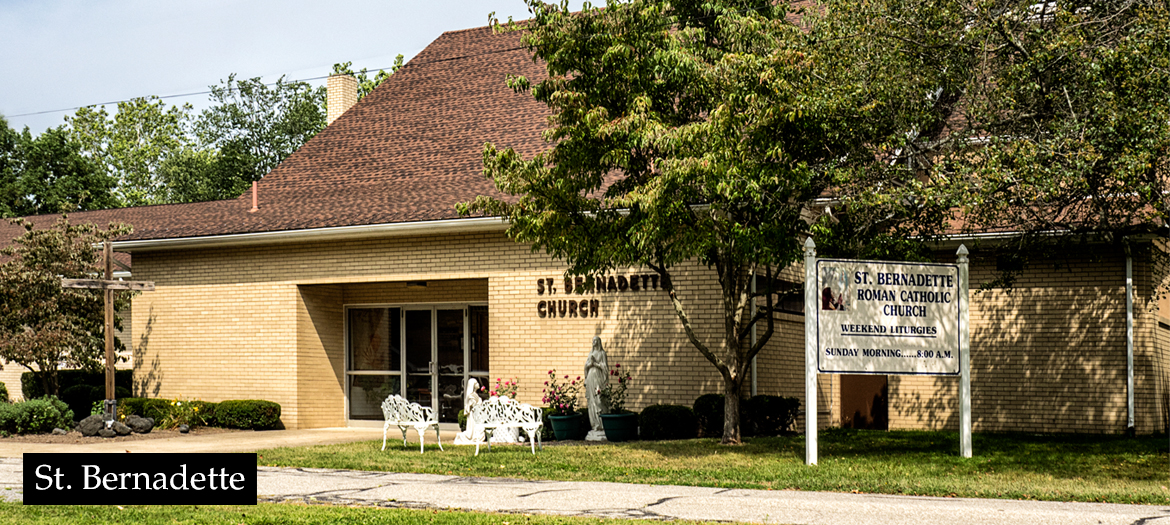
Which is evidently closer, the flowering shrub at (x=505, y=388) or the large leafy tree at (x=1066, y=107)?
the large leafy tree at (x=1066, y=107)

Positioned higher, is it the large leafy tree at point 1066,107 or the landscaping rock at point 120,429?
the large leafy tree at point 1066,107

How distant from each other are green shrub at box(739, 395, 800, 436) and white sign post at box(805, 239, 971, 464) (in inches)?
168

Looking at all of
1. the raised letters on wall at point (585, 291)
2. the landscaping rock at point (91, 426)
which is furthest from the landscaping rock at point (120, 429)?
the raised letters on wall at point (585, 291)

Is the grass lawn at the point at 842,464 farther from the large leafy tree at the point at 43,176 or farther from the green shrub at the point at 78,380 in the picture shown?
the large leafy tree at the point at 43,176

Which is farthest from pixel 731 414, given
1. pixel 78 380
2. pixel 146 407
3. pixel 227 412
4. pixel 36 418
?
pixel 78 380

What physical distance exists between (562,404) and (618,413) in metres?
1.04

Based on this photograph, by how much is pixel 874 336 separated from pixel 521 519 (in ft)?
20.2

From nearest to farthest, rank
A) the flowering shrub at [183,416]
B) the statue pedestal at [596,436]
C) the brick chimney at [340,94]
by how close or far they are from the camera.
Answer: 1. the statue pedestal at [596,436]
2. the flowering shrub at [183,416]
3. the brick chimney at [340,94]

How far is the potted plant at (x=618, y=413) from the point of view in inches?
679

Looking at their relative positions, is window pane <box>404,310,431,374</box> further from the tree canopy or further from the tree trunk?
the tree canopy

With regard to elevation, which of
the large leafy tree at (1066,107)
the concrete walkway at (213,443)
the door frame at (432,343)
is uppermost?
the large leafy tree at (1066,107)

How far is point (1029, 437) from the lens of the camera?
58.4ft

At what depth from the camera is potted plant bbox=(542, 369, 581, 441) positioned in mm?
17547

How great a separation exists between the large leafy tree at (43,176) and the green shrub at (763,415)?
33761mm
